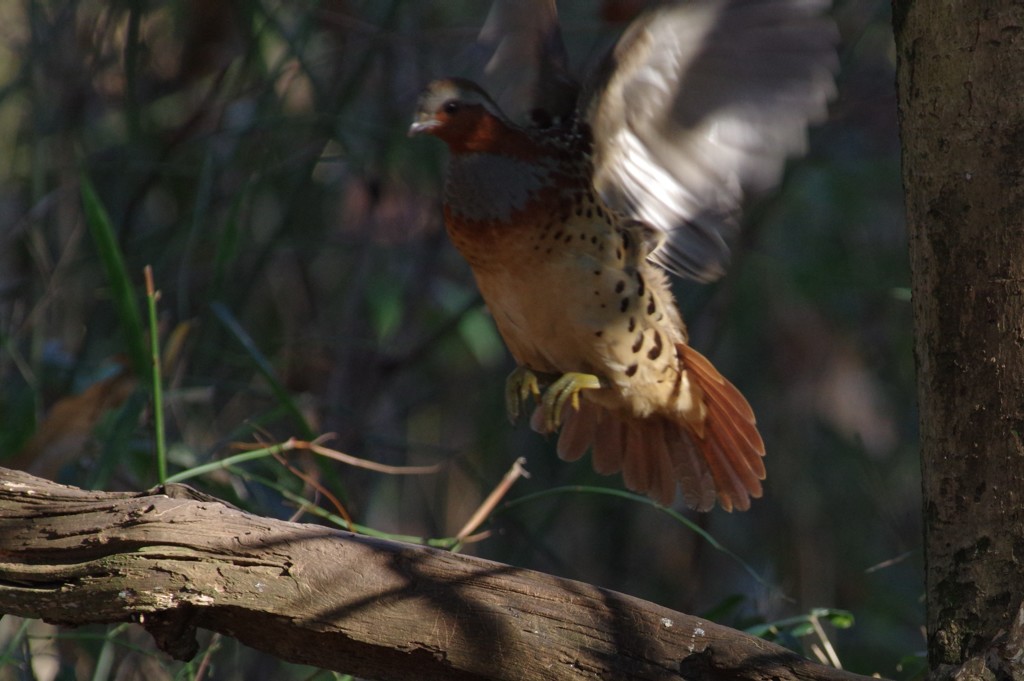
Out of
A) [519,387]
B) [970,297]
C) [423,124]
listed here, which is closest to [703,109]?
[423,124]

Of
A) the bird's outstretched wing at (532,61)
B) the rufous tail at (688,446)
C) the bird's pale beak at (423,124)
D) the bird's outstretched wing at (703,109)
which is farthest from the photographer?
the bird's outstretched wing at (532,61)

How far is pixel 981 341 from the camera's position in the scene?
137 centimetres

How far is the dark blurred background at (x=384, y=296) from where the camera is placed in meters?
3.04

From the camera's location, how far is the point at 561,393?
2.20 metres

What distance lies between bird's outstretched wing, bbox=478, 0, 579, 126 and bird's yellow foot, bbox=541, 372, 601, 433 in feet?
1.83

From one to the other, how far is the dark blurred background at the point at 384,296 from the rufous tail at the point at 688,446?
1.28 feet

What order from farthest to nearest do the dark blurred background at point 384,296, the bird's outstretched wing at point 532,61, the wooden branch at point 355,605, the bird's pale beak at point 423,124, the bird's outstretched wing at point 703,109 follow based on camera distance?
the dark blurred background at point 384,296, the bird's outstretched wing at point 532,61, the bird's pale beak at point 423,124, the bird's outstretched wing at point 703,109, the wooden branch at point 355,605

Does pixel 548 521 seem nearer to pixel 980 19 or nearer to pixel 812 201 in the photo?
pixel 812 201

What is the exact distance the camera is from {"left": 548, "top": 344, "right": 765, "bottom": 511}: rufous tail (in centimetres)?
231

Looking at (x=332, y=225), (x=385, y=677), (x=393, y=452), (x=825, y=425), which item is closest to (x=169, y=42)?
(x=332, y=225)

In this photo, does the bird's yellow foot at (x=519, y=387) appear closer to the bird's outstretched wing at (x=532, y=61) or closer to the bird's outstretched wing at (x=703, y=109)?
the bird's outstretched wing at (x=703, y=109)

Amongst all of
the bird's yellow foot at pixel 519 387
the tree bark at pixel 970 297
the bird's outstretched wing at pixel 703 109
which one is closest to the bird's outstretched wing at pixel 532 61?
the bird's outstretched wing at pixel 703 109

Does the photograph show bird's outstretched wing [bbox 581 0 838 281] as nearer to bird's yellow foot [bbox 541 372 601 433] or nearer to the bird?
the bird

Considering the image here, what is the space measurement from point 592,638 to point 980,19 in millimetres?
837
